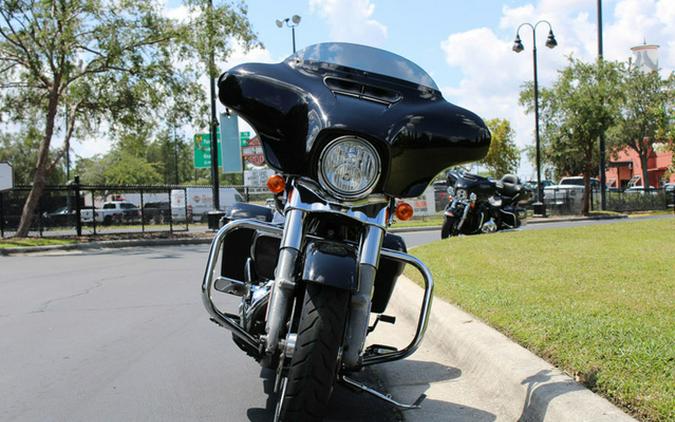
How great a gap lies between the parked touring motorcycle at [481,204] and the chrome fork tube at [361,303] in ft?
33.2

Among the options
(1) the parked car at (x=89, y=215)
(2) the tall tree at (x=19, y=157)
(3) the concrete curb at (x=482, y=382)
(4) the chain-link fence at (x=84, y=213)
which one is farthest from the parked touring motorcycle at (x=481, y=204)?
(2) the tall tree at (x=19, y=157)

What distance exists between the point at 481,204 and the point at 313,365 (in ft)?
36.6

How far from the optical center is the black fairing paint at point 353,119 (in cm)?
337

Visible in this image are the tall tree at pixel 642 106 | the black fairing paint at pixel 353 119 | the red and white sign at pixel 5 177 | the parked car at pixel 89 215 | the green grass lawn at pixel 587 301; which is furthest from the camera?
the tall tree at pixel 642 106

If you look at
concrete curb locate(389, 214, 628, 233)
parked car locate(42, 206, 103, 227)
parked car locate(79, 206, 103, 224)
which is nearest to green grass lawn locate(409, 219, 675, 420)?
concrete curb locate(389, 214, 628, 233)

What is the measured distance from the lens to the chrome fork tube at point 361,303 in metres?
3.27

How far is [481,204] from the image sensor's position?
1360 cm

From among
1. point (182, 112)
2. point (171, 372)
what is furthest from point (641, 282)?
point (182, 112)

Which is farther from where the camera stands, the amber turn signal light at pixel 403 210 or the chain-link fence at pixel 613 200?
the chain-link fence at pixel 613 200

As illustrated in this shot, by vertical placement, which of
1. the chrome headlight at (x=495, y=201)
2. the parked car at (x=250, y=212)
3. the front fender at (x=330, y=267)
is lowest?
the front fender at (x=330, y=267)

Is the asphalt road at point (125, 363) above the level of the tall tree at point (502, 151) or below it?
below

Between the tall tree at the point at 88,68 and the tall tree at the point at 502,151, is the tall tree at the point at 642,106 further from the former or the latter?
the tall tree at the point at 88,68

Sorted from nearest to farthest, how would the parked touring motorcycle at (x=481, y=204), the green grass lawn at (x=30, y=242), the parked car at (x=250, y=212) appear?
the parked car at (x=250, y=212)
the parked touring motorcycle at (x=481, y=204)
the green grass lawn at (x=30, y=242)

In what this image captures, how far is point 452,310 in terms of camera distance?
229 inches
